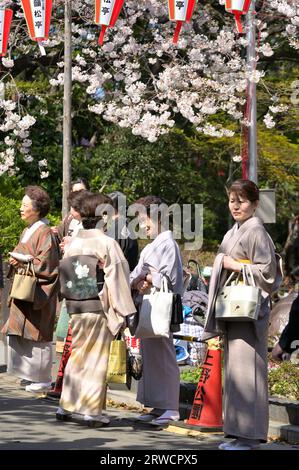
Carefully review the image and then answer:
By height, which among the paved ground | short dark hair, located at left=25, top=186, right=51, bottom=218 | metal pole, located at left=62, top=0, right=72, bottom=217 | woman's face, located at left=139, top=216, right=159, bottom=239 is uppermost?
metal pole, located at left=62, top=0, right=72, bottom=217

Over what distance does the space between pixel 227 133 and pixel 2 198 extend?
19.2ft

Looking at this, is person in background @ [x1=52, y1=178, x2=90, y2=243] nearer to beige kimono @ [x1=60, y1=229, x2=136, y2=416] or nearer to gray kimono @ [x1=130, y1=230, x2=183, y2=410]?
gray kimono @ [x1=130, y1=230, x2=183, y2=410]

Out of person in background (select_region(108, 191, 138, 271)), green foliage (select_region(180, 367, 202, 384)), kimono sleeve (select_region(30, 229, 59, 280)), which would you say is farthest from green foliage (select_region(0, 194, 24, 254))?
person in background (select_region(108, 191, 138, 271))

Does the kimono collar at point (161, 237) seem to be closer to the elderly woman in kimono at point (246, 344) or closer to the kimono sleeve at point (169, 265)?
the kimono sleeve at point (169, 265)

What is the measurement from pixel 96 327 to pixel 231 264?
1494 mm

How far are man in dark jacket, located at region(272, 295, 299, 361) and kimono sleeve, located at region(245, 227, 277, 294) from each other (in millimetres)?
1223

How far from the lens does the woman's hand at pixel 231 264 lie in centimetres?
777

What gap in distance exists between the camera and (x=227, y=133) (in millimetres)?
21969

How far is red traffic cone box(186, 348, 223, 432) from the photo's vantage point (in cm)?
855

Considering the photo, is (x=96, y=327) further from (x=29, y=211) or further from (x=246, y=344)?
(x=29, y=211)

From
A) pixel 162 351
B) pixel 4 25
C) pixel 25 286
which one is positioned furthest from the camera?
pixel 4 25

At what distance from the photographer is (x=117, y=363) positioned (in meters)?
8.95

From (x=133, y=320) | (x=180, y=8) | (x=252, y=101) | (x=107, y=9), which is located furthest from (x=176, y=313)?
(x=252, y=101)
